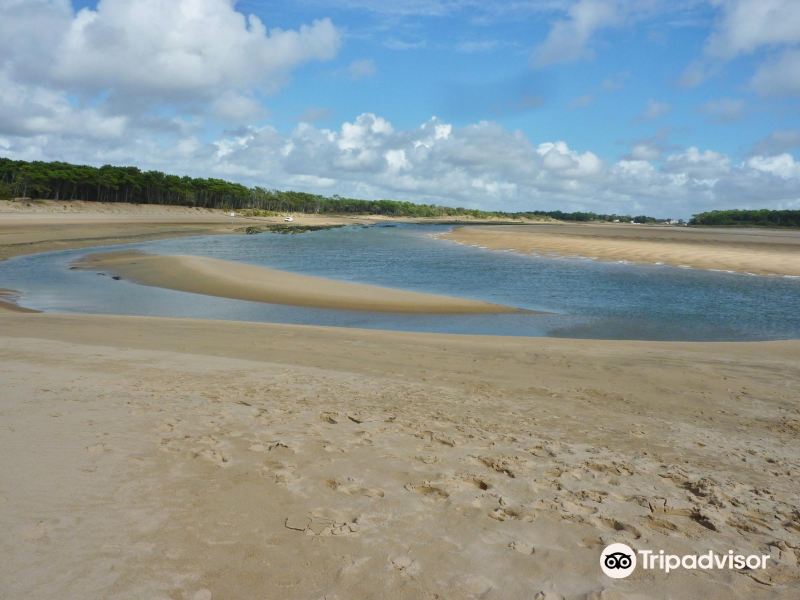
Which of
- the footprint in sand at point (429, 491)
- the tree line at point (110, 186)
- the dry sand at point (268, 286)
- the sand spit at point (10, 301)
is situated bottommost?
the sand spit at point (10, 301)

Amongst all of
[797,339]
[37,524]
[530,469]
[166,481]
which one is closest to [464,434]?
[530,469]

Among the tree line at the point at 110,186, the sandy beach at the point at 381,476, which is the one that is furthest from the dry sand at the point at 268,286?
the tree line at the point at 110,186

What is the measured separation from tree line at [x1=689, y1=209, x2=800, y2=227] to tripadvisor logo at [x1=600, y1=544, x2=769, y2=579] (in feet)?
431

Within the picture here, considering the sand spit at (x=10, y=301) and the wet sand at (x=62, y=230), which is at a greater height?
the wet sand at (x=62, y=230)

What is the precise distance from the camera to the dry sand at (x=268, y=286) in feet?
68.5

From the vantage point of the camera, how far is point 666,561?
427cm

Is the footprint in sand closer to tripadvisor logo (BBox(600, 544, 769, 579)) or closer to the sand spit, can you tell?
tripadvisor logo (BBox(600, 544, 769, 579))

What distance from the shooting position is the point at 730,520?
191 inches

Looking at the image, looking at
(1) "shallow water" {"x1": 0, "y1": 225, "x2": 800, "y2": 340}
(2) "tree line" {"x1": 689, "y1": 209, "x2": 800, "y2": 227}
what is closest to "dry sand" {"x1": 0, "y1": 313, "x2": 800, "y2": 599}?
(1) "shallow water" {"x1": 0, "y1": 225, "x2": 800, "y2": 340}

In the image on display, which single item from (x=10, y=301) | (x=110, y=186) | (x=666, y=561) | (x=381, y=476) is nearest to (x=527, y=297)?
(x=10, y=301)

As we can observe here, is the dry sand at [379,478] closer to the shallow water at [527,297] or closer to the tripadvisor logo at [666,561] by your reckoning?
the tripadvisor logo at [666,561]

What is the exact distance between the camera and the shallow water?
57.2 ft

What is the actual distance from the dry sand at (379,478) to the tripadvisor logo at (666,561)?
88mm

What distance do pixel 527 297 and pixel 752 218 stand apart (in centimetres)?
13090
